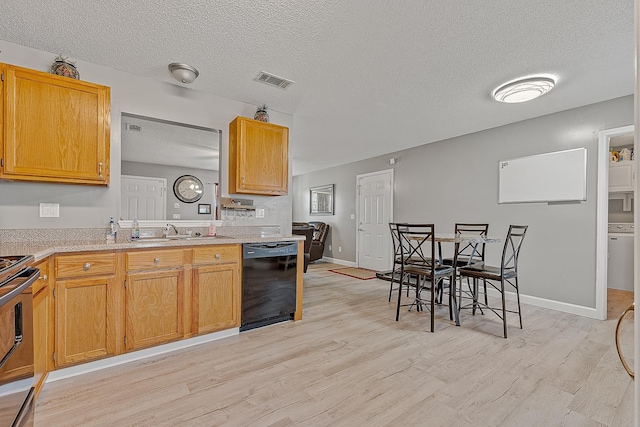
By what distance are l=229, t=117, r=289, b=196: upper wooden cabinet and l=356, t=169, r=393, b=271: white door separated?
306cm

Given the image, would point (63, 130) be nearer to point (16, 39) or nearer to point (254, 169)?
point (16, 39)

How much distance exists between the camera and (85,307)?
1986 millimetres

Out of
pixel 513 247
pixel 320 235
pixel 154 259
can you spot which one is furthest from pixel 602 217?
pixel 320 235

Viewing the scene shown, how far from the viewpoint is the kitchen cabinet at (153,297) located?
2.14 metres

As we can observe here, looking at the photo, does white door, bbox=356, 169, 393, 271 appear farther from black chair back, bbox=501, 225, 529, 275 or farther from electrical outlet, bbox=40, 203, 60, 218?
electrical outlet, bbox=40, 203, 60, 218

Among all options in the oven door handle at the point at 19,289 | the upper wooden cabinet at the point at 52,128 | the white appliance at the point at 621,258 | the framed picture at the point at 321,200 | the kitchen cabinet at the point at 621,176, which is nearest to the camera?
the oven door handle at the point at 19,289

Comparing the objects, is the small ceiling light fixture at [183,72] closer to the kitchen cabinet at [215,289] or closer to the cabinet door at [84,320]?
the kitchen cabinet at [215,289]

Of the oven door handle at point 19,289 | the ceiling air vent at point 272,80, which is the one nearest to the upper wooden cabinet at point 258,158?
the ceiling air vent at point 272,80

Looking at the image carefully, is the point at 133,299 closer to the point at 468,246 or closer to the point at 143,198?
the point at 143,198

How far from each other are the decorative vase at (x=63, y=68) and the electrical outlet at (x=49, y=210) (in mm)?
1026

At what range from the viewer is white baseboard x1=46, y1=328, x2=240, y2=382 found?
6.43 feet

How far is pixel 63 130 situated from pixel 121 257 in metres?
1.08

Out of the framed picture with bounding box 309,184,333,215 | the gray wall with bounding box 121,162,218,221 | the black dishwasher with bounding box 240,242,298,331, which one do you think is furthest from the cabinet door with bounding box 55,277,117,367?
the framed picture with bounding box 309,184,333,215

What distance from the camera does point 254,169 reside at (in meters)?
3.10
